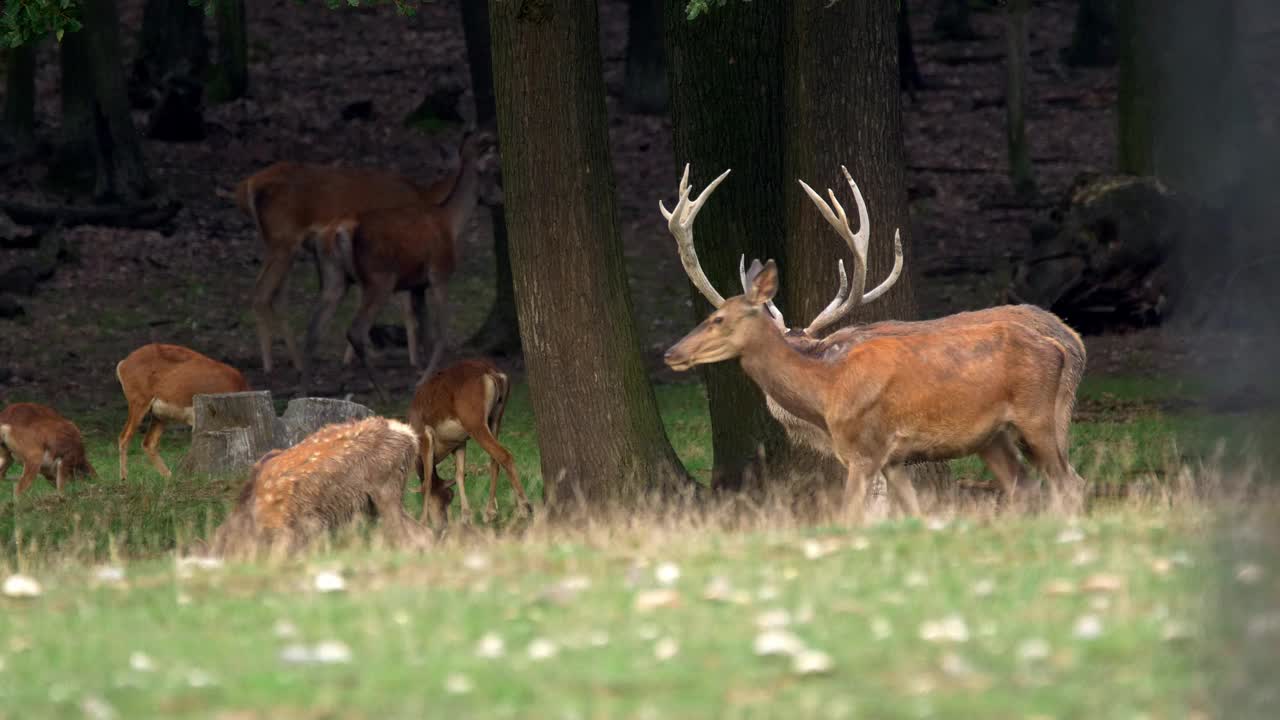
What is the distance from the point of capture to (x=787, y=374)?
10.2 m

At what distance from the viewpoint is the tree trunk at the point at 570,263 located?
38.6 ft

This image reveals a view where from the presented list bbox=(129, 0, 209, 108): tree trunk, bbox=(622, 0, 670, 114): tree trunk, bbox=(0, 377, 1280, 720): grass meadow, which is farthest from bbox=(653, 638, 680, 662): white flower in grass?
bbox=(622, 0, 670, 114): tree trunk

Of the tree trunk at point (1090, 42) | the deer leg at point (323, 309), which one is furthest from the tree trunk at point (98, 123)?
the tree trunk at point (1090, 42)

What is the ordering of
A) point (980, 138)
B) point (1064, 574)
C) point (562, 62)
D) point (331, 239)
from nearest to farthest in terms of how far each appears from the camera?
point (1064, 574) < point (562, 62) < point (331, 239) < point (980, 138)

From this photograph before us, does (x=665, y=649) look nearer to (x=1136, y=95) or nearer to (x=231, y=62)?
(x=1136, y=95)

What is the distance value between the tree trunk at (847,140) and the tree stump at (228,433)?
5141mm

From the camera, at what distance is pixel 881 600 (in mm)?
6473

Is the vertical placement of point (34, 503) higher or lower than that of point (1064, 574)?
lower

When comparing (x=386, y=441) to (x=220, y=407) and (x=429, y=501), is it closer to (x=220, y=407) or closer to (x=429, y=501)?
(x=429, y=501)

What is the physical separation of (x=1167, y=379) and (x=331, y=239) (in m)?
8.20

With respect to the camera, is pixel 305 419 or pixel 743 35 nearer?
pixel 743 35

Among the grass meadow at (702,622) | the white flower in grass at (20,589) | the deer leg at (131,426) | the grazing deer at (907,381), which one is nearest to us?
the grass meadow at (702,622)

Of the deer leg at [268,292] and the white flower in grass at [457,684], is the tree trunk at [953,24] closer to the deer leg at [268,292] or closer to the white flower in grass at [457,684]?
the deer leg at [268,292]

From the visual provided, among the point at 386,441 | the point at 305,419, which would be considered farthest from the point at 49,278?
the point at 386,441
